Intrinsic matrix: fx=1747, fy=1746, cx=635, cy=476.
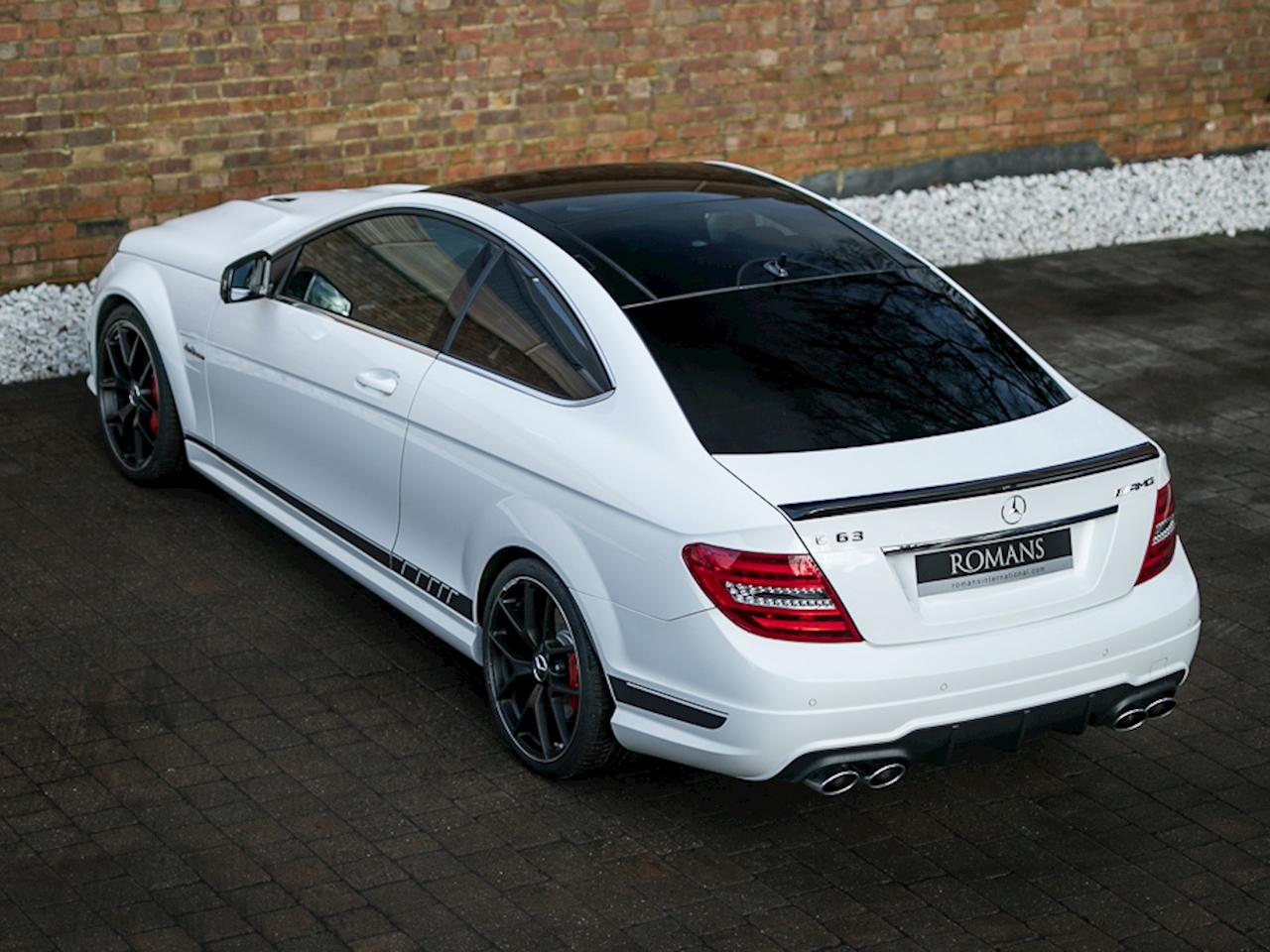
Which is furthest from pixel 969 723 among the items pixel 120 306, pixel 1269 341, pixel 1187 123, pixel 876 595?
pixel 1187 123

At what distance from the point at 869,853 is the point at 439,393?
1.91 meters

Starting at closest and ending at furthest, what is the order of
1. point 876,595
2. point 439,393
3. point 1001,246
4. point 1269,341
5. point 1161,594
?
point 876,595 < point 1161,594 < point 439,393 < point 1269,341 < point 1001,246

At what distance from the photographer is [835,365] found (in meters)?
5.11

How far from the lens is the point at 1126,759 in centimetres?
552

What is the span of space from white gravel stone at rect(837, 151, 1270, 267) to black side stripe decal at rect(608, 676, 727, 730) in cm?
725

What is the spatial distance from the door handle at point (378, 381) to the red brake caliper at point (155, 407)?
5.69ft

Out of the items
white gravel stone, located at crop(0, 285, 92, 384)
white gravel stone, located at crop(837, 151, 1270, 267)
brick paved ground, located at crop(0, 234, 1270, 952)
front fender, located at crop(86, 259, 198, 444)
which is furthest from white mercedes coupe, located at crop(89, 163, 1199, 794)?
white gravel stone, located at crop(837, 151, 1270, 267)

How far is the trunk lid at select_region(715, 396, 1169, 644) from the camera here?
4.49 metres

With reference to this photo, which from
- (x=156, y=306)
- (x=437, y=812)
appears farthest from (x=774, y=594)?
(x=156, y=306)

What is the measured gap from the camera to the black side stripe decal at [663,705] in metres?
4.62

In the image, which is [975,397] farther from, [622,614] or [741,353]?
[622,614]

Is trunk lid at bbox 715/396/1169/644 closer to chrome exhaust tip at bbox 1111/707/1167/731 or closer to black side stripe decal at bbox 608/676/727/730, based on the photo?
chrome exhaust tip at bbox 1111/707/1167/731

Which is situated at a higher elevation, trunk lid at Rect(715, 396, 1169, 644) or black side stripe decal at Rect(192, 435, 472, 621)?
trunk lid at Rect(715, 396, 1169, 644)

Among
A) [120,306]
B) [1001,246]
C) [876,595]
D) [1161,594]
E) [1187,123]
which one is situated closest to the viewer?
[876,595]
